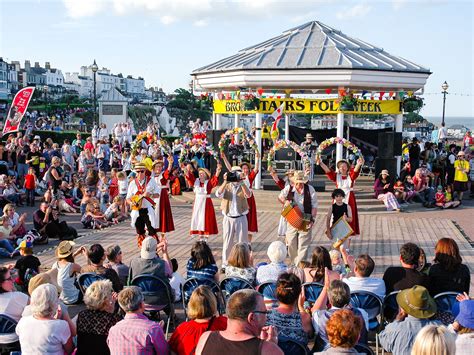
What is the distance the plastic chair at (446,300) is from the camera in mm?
5961

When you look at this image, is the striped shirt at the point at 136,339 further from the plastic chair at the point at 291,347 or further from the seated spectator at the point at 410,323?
the seated spectator at the point at 410,323

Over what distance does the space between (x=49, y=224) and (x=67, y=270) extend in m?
5.44

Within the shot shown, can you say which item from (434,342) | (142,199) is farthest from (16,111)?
(434,342)

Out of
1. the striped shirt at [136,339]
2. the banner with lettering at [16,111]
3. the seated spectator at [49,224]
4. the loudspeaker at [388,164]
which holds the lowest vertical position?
the seated spectator at [49,224]

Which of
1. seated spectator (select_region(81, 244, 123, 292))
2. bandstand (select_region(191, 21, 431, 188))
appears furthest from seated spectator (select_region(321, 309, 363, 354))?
bandstand (select_region(191, 21, 431, 188))

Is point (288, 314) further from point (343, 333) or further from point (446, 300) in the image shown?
point (446, 300)

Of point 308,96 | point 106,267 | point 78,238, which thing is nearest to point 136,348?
point 106,267

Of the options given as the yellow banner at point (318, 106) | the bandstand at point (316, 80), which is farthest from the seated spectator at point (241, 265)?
the yellow banner at point (318, 106)

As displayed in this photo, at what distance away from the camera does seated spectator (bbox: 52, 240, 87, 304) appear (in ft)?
24.6

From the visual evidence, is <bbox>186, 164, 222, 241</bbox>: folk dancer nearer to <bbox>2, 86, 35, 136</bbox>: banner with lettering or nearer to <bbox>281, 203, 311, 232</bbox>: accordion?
<bbox>281, 203, 311, 232</bbox>: accordion

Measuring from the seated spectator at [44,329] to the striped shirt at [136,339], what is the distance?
1.64ft

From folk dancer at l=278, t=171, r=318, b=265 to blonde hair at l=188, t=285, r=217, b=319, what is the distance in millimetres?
5283

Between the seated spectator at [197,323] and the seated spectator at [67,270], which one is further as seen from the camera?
the seated spectator at [67,270]

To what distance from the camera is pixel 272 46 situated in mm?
20344
